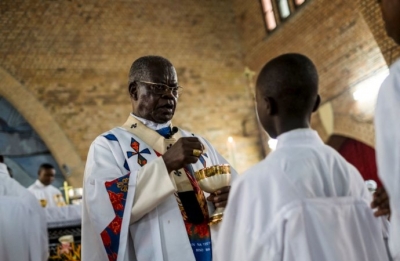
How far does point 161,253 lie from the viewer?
2.90m

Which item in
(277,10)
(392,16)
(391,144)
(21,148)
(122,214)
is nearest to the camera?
(391,144)

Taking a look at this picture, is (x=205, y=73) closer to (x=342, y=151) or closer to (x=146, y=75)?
(x=342, y=151)

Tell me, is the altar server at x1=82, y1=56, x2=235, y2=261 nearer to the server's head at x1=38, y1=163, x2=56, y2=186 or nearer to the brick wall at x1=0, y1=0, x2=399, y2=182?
the server's head at x1=38, y1=163, x2=56, y2=186

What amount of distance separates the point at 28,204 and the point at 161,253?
8.92 feet

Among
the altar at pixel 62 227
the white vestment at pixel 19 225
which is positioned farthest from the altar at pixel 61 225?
the white vestment at pixel 19 225

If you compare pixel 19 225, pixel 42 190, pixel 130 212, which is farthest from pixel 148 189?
pixel 42 190

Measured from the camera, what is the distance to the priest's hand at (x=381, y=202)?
1916mm

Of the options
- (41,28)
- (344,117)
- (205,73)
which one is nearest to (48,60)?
(41,28)

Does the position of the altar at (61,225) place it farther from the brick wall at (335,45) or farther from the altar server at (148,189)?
the brick wall at (335,45)

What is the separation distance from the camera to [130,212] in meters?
2.86

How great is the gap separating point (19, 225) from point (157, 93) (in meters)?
2.48

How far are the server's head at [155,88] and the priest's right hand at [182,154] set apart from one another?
17.9 inches

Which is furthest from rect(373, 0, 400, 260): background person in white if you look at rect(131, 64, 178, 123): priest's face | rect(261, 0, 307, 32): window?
rect(261, 0, 307, 32): window

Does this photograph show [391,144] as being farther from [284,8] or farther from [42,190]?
[284,8]
